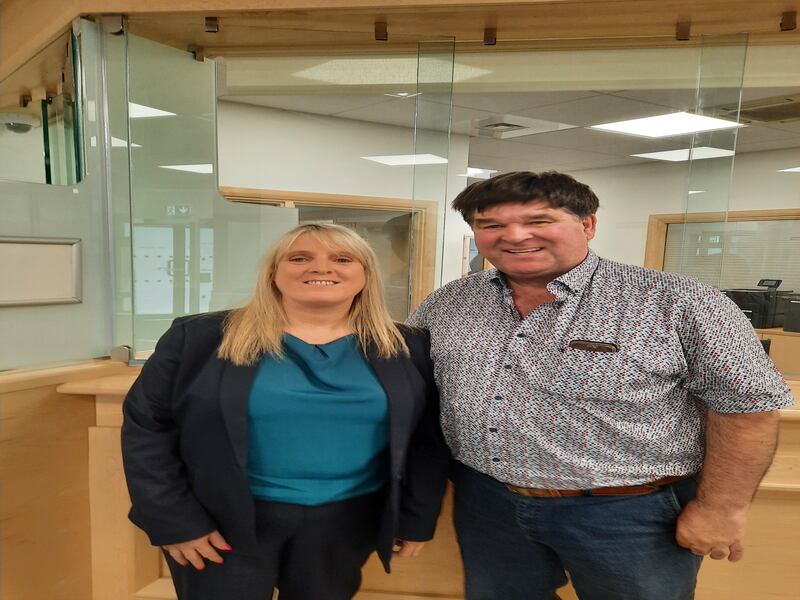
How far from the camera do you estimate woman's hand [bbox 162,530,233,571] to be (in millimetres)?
1219

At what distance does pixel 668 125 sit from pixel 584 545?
184 centimetres

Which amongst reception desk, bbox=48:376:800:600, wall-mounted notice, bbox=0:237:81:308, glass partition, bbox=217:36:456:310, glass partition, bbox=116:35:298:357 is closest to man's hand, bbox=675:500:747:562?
reception desk, bbox=48:376:800:600

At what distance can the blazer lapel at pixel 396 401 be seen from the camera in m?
1.20

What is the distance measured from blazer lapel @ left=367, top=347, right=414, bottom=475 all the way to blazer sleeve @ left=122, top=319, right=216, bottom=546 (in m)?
0.46

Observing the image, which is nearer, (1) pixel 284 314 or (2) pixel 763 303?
(1) pixel 284 314

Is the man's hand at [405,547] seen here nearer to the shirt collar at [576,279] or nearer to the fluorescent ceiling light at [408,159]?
the shirt collar at [576,279]

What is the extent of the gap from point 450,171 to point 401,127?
28 cm

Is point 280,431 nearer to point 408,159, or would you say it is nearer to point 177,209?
point 177,209

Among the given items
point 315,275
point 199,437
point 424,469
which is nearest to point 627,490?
point 424,469

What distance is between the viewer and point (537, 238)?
120cm

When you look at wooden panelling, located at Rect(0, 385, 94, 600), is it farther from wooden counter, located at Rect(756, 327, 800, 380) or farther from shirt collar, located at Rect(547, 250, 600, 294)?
wooden counter, located at Rect(756, 327, 800, 380)

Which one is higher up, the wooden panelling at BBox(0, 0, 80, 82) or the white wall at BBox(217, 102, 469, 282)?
the wooden panelling at BBox(0, 0, 80, 82)

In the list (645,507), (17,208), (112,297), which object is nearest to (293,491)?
(645,507)

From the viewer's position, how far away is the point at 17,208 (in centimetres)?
162
